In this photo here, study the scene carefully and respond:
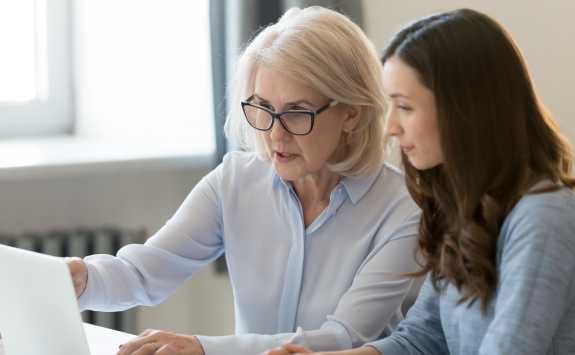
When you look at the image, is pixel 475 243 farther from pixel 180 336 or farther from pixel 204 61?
pixel 204 61

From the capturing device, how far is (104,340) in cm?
182

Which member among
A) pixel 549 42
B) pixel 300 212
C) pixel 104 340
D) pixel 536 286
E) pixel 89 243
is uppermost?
pixel 549 42

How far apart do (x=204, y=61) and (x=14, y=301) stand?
5.92 ft

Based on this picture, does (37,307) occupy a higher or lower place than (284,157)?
lower

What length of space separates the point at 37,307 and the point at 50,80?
6.56ft

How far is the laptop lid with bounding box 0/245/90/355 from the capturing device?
1477 mm

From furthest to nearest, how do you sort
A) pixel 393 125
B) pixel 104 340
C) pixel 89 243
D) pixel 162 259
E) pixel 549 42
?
pixel 89 243 → pixel 549 42 → pixel 162 259 → pixel 104 340 → pixel 393 125

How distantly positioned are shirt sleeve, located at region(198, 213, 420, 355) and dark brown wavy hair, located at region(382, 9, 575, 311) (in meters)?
0.35

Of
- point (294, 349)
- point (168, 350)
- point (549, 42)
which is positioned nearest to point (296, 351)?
point (294, 349)

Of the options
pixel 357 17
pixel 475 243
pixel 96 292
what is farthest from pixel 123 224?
pixel 475 243

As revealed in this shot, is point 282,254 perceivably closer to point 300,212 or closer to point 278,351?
point 300,212

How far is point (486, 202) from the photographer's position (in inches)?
54.9

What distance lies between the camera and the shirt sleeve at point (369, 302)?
1707 millimetres

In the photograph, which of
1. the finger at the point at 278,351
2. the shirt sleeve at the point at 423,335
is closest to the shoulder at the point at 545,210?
the shirt sleeve at the point at 423,335
